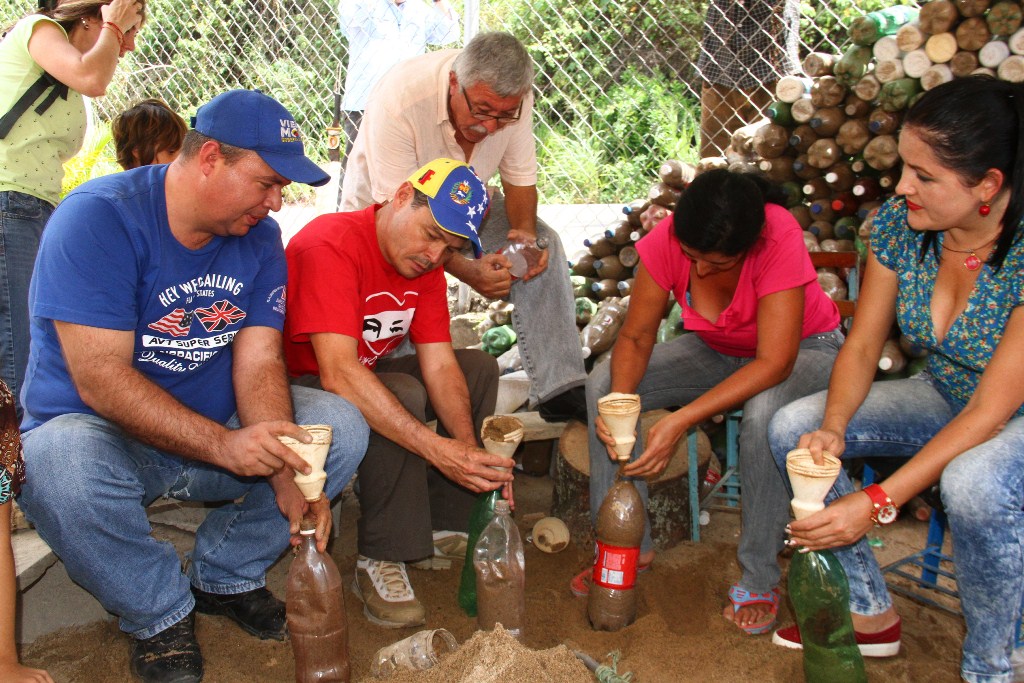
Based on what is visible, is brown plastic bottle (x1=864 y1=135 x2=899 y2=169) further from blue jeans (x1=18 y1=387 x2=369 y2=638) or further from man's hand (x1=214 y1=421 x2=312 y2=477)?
man's hand (x1=214 y1=421 x2=312 y2=477)

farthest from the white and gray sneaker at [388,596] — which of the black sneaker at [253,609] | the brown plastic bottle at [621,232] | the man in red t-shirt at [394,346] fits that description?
the brown plastic bottle at [621,232]

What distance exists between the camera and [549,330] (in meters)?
4.03

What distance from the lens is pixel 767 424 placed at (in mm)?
3275

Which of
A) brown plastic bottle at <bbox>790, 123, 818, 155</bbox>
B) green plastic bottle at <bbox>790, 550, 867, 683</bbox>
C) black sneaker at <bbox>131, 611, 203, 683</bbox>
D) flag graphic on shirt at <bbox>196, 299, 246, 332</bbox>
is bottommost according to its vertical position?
black sneaker at <bbox>131, 611, 203, 683</bbox>

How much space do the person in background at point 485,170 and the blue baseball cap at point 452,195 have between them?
24.9 inches

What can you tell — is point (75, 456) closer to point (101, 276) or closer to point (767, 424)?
point (101, 276)

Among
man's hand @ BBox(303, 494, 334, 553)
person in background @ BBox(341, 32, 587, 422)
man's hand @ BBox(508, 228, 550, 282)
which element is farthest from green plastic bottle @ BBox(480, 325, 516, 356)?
man's hand @ BBox(303, 494, 334, 553)

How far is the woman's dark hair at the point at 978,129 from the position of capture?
2578 millimetres

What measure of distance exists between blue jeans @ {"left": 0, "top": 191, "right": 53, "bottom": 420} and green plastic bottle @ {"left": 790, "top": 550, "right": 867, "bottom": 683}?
3.08m

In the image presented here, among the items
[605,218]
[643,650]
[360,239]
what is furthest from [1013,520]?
[605,218]

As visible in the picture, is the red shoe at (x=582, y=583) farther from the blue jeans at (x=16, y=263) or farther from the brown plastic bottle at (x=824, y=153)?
the brown plastic bottle at (x=824, y=153)

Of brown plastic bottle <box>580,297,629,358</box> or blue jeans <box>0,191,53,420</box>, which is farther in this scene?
brown plastic bottle <box>580,297,629,358</box>

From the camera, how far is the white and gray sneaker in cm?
323

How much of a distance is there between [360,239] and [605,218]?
4.40 metres
